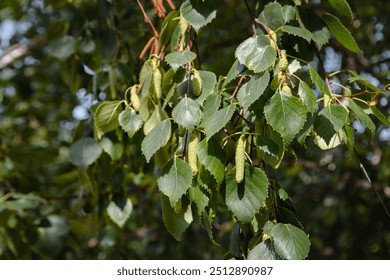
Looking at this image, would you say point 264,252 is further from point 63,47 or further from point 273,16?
point 63,47

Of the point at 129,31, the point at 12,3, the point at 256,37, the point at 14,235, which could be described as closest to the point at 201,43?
the point at 129,31

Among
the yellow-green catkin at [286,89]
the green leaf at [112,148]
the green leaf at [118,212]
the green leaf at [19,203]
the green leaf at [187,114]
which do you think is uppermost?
the yellow-green catkin at [286,89]

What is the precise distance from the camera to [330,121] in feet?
3.03

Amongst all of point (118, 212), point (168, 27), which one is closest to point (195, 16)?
point (168, 27)

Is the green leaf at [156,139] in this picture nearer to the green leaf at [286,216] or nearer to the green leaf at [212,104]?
Answer: the green leaf at [212,104]

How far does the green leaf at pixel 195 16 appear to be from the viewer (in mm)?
1050

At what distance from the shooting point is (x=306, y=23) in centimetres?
110

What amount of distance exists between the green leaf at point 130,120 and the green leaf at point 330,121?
324 mm

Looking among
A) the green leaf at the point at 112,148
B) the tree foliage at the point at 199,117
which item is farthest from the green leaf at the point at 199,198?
the green leaf at the point at 112,148

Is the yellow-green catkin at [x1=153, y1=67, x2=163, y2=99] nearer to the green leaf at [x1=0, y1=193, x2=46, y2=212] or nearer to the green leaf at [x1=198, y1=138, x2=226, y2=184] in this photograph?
the green leaf at [x1=198, y1=138, x2=226, y2=184]

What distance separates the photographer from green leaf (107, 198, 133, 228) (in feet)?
4.83

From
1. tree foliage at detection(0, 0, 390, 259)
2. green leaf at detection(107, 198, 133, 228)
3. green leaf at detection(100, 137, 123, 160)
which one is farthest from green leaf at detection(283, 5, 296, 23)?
green leaf at detection(107, 198, 133, 228)

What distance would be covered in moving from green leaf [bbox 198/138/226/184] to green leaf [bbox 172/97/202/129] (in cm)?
4

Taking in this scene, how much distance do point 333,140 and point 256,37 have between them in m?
0.21
